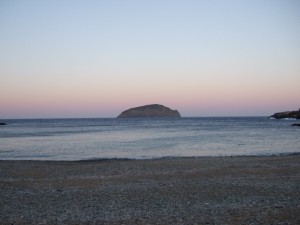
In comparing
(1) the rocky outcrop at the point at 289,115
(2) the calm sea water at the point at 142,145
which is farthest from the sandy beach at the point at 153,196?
(1) the rocky outcrop at the point at 289,115

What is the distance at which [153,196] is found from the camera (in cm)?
1301

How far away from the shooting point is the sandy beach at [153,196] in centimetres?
1012

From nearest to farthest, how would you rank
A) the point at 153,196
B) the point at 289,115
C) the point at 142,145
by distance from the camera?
the point at 153,196 < the point at 142,145 < the point at 289,115

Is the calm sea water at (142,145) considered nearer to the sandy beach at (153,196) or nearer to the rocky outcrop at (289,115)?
the sandy beach at (153,196)

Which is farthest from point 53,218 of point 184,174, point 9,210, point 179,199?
point 184,174

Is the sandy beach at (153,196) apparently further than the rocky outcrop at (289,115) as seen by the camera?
No

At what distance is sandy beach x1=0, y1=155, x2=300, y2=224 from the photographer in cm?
1012

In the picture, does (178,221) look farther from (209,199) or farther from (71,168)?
(71,168)

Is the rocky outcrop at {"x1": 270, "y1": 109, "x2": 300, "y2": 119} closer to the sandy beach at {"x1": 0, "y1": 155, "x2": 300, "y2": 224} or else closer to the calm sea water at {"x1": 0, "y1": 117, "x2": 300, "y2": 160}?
the calm sea water at {"x1": 0, "y1": 117, "x2": 300, "y2": 160}

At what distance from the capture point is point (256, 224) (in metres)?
9.27

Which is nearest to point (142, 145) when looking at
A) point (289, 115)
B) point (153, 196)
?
point (153, 196)

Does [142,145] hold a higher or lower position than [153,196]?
lower

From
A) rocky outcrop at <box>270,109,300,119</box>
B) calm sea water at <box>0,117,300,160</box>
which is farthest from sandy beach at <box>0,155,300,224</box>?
rocky outcrop at <box>270,109,300,119</box>

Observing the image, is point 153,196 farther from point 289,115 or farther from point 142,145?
point 289,115
